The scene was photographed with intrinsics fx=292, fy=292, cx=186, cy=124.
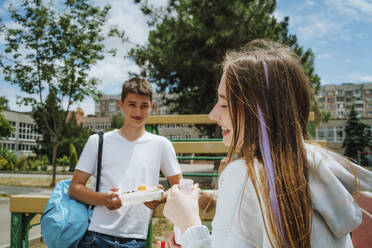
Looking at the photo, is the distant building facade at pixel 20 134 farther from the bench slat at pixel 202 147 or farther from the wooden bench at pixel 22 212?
the wooden bench at pixel 22 212

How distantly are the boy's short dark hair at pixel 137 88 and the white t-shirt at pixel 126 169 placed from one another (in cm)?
35

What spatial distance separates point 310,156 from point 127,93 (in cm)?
162

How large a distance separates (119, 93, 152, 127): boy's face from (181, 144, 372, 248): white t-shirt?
4.31 feet

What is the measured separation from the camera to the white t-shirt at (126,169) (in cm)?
178

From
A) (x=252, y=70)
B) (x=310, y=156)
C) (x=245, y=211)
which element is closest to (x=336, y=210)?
(x=310, y=156)

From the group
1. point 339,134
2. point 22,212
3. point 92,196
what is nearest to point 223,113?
point 92,196

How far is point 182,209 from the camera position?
1.05 metres

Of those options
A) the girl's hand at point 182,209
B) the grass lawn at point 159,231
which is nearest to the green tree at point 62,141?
the grass lawn at point 159,231

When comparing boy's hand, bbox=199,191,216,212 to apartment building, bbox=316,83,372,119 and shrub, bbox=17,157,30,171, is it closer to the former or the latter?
shrub, bbox=17,157,30,171

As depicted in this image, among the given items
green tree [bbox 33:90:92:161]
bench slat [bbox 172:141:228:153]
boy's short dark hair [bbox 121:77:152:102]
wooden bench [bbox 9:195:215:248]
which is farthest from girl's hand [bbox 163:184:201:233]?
green tree [bbox 33:90:92:161]

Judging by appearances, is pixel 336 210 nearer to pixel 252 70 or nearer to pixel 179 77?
pixel 252 70

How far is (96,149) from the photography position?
6.40 feet

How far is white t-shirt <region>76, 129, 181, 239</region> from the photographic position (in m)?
1.78

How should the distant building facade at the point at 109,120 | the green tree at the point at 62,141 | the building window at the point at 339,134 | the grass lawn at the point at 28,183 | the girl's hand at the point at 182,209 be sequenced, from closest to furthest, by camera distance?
the girl's hand at the point at 182,209 → the grass lawn at the point at 28,183 → the green tree at the point at 62,141 → the building window at the point at 339,134 → the distant building facade at the point at 109,120
